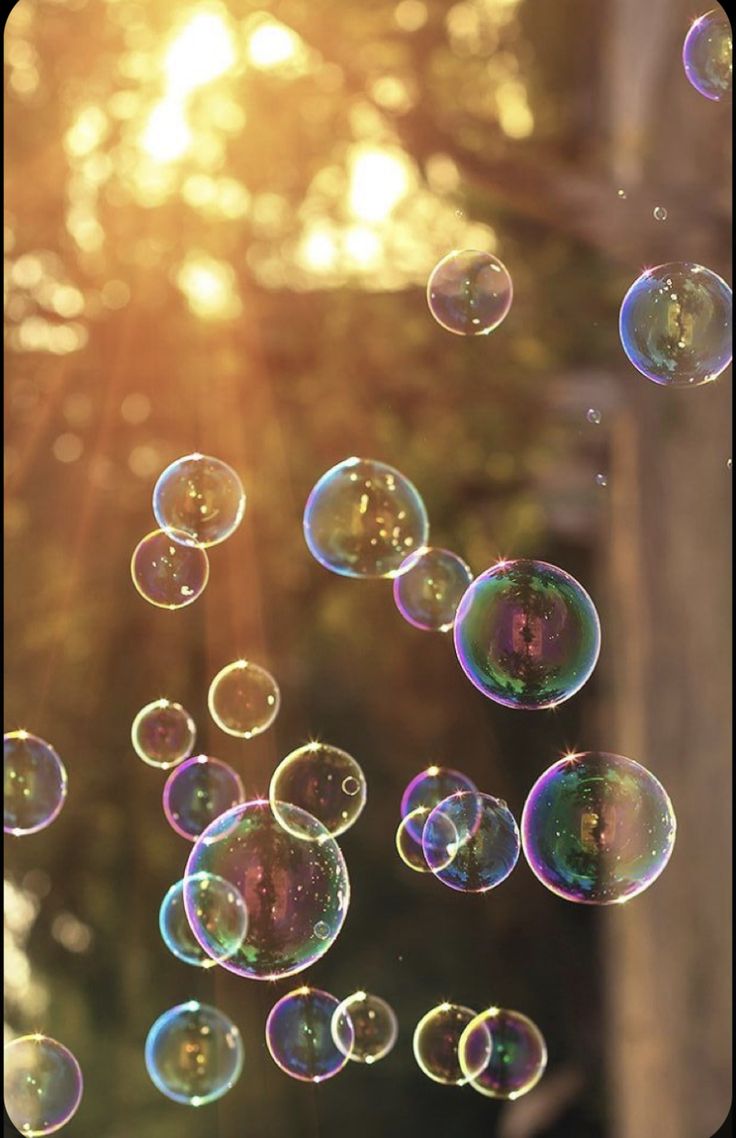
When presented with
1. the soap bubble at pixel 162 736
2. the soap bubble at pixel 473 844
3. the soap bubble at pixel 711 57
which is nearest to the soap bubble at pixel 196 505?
the soap bubble at pixel 162 736

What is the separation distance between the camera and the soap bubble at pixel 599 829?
2748mm

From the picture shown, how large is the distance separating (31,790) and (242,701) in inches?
22.7

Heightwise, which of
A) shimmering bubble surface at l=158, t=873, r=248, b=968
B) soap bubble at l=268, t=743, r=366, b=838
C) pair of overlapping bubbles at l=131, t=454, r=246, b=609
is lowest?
shimmering bubble surface at l=158, t=873, r=248, b=968

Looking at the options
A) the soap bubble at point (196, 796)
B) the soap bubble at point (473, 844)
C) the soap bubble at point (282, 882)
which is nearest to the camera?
the soap bubble at point (282, 882)

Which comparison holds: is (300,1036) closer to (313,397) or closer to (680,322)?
(680,322)

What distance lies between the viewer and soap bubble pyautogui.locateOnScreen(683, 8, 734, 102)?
129 inches

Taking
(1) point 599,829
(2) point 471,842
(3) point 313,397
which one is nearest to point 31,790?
→ (2) point 471,842

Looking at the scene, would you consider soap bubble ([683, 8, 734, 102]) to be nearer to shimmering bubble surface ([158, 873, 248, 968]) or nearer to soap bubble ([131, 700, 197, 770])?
soap bubble ([131, 700, 197, 770])

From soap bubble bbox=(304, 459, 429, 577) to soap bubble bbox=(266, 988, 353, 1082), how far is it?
102 centimetres

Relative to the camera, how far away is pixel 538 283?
5.41 meters

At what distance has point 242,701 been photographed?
3533 mm

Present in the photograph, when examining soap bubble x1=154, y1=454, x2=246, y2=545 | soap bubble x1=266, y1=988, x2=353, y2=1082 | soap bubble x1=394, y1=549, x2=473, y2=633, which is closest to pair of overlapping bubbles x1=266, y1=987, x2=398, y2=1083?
soap bubble x1=266, y1=988, x2=353, y2=1082

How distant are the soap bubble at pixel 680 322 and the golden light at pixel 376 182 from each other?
246 cm

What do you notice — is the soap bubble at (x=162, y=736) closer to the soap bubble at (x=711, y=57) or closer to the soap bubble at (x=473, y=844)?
the soap bubble at (x=473, y=844)
